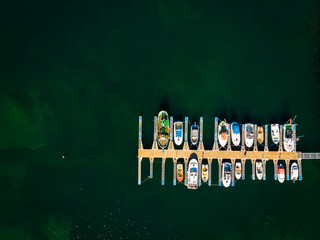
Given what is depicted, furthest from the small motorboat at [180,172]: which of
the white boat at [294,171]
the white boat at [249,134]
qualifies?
the white boat at [294,171]

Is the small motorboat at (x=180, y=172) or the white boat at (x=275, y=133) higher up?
Answer: the white boat at (x=275, y=133)

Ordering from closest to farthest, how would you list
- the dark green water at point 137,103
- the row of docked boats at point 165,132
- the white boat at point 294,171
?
1. the white boat at point 294,171
2. the row of docked boats at point 165,132
3. the dark green water at point 137,103

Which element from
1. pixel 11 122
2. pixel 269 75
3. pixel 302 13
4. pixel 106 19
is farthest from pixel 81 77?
pixel 302 13

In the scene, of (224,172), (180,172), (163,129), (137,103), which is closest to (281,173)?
(224,172)

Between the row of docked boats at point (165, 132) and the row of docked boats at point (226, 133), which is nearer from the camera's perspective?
the row of docked boats at point (226, 133)

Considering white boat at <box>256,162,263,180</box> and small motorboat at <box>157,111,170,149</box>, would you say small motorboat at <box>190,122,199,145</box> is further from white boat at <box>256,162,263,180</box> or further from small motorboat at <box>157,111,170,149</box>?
white boat at <box>256,162,263,180</box>

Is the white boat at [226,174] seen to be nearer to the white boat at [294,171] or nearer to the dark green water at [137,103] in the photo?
the dark green water at [137,103]

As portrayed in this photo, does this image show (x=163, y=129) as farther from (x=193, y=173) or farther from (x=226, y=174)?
(x=226, y=174)
